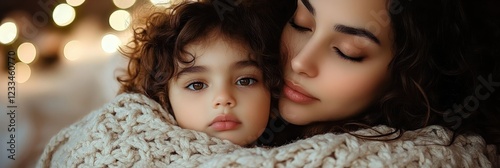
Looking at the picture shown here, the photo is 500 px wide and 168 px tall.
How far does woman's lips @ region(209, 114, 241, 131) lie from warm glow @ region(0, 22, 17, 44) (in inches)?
20.8

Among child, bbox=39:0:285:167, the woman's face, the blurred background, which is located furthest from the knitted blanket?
the blurred background

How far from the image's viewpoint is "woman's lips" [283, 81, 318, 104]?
1.07 meters

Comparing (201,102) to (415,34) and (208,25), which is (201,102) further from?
(415,34)

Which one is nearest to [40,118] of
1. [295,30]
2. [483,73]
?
→ [295,30]

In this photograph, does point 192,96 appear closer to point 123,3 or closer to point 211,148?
point 211,148

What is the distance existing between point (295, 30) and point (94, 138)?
1.48ft

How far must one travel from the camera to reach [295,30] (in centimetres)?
111

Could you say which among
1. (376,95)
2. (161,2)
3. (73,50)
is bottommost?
(73,50)

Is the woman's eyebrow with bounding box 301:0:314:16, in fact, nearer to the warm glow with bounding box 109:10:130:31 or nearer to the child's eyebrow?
the child's eyebrow

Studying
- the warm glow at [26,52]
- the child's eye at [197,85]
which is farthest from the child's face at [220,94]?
the warm glow at [26,52]

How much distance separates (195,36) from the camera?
1.05m

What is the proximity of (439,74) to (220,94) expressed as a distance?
46cm

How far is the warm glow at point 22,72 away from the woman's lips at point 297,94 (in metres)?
0.61

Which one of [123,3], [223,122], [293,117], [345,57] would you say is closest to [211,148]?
[223,122]
